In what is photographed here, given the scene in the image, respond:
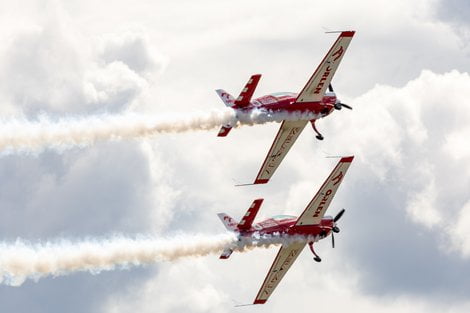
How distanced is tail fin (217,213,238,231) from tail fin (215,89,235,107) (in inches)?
295

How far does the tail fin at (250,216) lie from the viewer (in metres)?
93.8

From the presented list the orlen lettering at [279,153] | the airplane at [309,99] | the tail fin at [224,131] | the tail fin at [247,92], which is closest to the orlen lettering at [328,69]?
the airplane at [309,99]

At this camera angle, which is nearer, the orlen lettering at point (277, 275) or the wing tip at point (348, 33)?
the wing tip at point (348, 33)

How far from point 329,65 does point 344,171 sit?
725cm

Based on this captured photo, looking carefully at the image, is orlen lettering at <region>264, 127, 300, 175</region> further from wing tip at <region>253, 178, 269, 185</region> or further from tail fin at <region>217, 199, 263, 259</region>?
tail fin at <region>217, 199, 263, 259</region>

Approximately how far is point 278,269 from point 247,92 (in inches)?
586

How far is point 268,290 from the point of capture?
335 feet

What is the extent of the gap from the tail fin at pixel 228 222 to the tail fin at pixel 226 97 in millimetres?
7487

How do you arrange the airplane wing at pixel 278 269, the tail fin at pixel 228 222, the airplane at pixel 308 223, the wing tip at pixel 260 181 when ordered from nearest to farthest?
the airplane at pixel 308 223 < the tail fin at pixel 228 222 < the wing tip at pixel 260 181 < the airplane wing at pixel 278 269

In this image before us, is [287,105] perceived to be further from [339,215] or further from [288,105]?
[339,215]

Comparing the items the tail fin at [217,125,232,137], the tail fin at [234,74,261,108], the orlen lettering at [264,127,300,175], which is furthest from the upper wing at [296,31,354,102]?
the tail fin at [217,125,232,137]

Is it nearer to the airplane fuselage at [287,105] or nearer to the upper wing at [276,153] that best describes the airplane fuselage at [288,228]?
the upper wing at [276,153]

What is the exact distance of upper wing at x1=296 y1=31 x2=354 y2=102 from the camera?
93688mm

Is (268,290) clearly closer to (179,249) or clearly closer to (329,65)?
(179,249)
